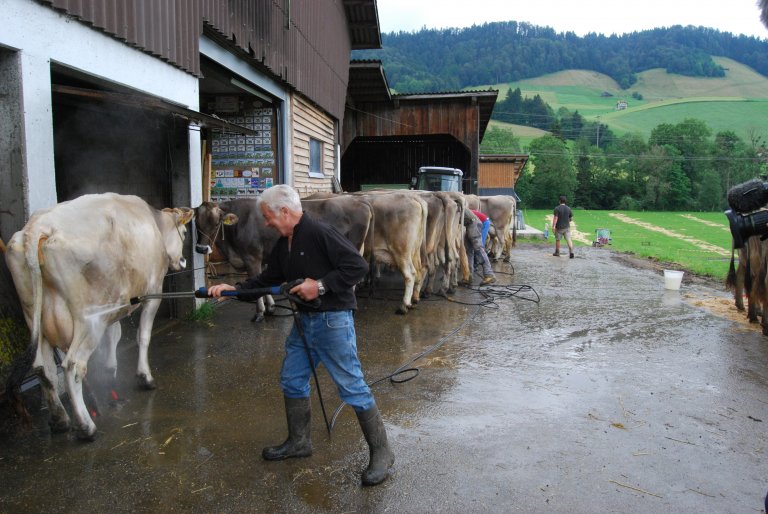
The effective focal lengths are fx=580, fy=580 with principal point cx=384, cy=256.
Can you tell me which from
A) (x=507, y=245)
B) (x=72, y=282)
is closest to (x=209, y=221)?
(x=72, y=282)

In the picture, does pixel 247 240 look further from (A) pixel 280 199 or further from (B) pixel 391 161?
(B) pixel 391 161

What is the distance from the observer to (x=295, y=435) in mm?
3951

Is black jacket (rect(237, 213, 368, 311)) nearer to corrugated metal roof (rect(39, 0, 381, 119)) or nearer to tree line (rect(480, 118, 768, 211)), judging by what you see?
corrugated metal roof (rect(39, 0, 381, 119))

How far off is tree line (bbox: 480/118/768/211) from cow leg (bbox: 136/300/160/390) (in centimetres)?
6433

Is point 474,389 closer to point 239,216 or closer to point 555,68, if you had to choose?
point 239,216

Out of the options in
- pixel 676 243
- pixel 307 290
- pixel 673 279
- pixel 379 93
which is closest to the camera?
pixel 307 290

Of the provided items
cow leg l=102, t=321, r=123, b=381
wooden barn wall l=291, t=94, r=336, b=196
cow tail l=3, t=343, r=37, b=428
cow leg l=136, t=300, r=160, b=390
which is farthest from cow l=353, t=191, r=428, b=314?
cow tail l=3, t=343, r=37, b=428

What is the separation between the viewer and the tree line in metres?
67.0

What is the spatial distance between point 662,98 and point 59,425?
487 ft

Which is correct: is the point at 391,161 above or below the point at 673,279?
above

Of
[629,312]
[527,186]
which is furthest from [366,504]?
[527,186]

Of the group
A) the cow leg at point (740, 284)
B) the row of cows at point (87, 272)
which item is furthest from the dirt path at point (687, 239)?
the row of cows at point (87, 272)

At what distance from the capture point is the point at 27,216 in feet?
15.5

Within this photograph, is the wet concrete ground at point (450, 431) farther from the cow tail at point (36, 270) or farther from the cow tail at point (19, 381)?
the cow tail at point (36, 270)
